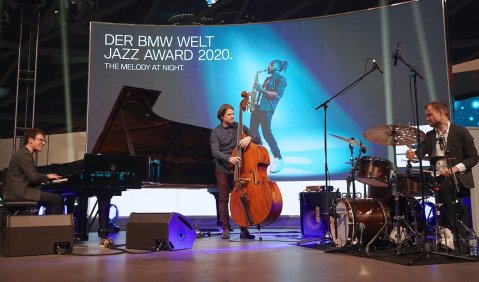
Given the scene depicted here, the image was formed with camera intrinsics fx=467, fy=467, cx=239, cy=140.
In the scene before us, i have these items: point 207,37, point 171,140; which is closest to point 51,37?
point 207,37

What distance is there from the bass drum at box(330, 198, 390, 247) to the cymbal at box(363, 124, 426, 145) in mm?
638

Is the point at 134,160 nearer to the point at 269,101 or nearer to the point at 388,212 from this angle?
the point at 388,212

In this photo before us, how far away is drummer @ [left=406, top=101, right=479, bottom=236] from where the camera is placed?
4566mm

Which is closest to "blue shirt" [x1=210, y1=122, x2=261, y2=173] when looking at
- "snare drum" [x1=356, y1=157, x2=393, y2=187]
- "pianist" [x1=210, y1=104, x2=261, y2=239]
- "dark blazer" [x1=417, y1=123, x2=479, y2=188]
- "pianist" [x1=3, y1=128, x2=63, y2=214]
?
"pianist" [x1=210, y1=104, x2=261, y2=239]

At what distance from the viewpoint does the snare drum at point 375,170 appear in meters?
4.57

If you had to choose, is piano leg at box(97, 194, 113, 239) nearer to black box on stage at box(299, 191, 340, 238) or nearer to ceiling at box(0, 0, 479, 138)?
black box on stage at box(299, 191, 340, 238)

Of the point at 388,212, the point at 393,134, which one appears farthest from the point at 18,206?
the point at 393,134

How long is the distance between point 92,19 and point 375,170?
9.53 m

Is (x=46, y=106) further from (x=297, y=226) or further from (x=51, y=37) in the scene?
(x=297, y=226)

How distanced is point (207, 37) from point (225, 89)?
3.69ft

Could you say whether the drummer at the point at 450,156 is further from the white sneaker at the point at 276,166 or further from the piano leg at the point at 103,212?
the white sneaker at the point at 276,166

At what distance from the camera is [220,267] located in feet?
11.8

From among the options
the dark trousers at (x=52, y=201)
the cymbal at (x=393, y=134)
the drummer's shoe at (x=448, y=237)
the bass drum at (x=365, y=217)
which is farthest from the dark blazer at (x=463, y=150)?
the dark trousers at (x=52, y=201)

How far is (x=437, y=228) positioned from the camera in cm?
426
